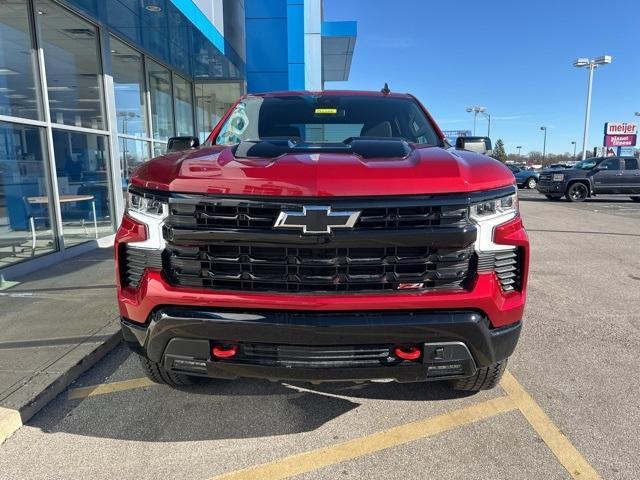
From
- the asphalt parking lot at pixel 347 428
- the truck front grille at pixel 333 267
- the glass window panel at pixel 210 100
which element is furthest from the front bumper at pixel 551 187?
the truck front grille at pixel 333 267

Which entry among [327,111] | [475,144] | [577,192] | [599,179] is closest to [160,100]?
[327,111]

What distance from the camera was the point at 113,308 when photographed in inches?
173

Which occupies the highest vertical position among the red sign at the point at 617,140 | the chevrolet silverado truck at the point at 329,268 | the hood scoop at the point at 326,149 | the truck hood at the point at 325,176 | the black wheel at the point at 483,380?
the red sign at the point at 617,140

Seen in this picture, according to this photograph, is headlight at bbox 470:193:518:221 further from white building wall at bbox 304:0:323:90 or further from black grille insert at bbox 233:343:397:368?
white building wall at bbox 304:0:323:90

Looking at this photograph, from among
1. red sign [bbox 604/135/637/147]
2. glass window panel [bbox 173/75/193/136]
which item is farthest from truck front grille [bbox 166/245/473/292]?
red sign [bbox 604/135/637/147]

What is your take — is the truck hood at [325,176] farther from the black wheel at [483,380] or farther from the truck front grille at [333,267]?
the black wheel at [483,380]

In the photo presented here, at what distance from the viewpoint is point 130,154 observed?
9.41 meters

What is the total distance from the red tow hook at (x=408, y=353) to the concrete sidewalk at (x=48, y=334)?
2233mm

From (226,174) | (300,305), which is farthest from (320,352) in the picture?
(226,174)

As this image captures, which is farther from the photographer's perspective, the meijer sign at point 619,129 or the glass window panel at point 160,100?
the meijer sign at point 619,129

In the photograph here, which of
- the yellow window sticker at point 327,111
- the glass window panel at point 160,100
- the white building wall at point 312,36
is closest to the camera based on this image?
the yellow window sticker at point 327,111

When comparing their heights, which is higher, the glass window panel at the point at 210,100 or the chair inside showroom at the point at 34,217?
the glass window panel at the point at 210,100

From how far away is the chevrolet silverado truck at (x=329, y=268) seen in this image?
2.11 meters

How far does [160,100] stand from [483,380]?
34.8 feet
